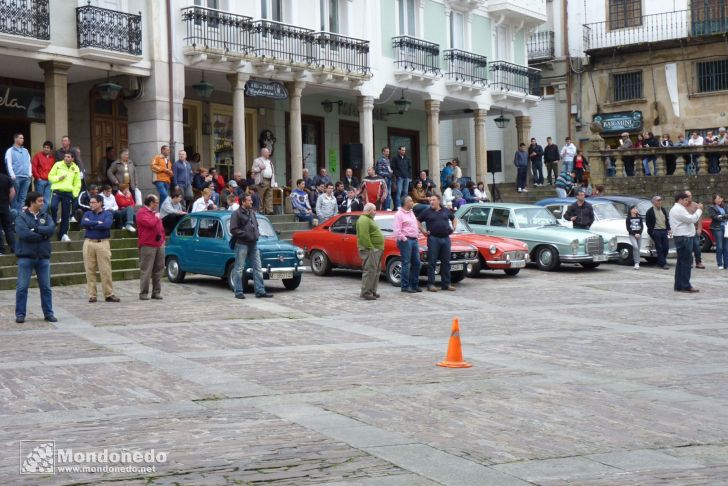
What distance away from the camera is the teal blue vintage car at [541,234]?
23547 mm

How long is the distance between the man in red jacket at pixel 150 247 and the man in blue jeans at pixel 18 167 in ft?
12.6

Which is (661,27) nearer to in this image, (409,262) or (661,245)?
(661,245)

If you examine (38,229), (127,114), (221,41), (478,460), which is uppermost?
(221,41)

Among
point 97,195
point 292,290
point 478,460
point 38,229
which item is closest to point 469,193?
point 292,290

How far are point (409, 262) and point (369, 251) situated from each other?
1.35 meters

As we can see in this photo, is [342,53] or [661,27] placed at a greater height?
[661,27]

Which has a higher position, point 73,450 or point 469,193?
point 469,193

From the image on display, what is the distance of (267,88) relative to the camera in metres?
28.4

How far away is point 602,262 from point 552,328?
1087cm

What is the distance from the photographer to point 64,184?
20.5m

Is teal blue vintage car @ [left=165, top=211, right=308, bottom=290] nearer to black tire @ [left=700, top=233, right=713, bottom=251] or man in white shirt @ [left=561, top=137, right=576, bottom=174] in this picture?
black tire @ [left=700, top=233, right=713, bottom=251]

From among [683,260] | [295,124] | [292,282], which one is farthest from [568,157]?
[292,282]

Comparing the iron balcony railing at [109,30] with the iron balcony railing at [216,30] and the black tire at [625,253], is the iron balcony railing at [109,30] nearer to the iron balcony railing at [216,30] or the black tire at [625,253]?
the iron balcony railing at [216,30]

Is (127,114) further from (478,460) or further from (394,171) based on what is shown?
(478,460)
